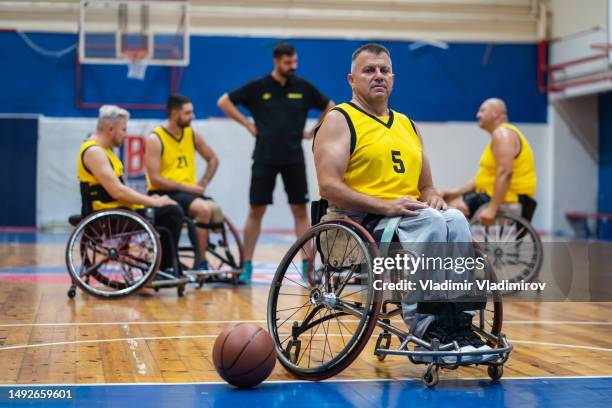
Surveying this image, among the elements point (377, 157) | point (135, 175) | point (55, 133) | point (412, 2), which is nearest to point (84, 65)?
point (55, 133)

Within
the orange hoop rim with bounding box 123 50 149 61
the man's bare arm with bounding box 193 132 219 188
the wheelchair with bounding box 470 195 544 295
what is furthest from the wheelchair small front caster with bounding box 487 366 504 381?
the orange hoop rim with bounding box 123 50 149 61

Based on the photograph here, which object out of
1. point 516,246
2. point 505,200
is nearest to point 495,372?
point 516,246

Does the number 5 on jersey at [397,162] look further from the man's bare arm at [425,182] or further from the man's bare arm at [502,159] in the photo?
the man's bare arm at [502,159]

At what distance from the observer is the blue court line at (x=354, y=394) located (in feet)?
9.47

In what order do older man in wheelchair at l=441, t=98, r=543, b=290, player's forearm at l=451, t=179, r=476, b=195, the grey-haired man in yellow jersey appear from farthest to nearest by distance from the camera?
player's forearm at l=451, t=179, r=476, b=195 < older man in wheelchair at l=441, t=98, r=543, b=290 < the grey-haired man in yellow jersey

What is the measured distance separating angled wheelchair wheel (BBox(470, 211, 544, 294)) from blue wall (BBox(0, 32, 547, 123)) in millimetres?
7135

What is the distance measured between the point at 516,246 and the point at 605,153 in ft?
26.5

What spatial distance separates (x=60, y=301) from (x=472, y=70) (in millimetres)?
9340

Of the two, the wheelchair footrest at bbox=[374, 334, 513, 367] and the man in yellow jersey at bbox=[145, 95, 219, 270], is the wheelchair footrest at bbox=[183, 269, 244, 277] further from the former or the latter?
the wheelchair footrest at bbox=[374, 334, 513, 367]

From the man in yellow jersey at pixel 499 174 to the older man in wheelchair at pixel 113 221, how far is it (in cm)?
203

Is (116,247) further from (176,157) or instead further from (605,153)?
(605,153)

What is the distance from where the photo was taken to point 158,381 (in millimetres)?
3227

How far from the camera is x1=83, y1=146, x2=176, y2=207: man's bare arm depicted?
5.57 meters

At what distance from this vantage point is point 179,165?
644cm
